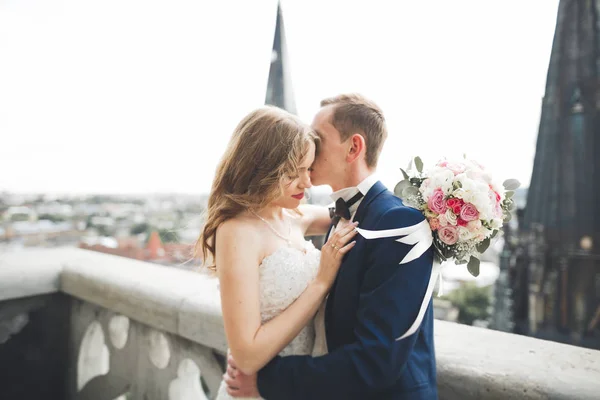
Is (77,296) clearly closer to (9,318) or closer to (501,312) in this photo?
(9,318)

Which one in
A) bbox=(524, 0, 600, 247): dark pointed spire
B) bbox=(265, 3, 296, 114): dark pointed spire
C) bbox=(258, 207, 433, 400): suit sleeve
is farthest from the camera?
bbox=(524, 0, 600, 247): dark pointed spire

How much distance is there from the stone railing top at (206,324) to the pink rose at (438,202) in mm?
511

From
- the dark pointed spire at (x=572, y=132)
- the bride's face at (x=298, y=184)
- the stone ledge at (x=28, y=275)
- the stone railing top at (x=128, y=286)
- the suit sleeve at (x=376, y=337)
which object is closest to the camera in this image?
the suit sleeve at (x=376, y=337)

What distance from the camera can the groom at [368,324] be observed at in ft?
3.61

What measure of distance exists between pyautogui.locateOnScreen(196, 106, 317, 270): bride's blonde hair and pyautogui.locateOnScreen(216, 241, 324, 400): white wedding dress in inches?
8.1

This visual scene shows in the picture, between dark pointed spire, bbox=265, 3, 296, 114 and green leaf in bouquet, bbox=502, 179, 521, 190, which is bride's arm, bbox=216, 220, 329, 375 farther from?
dark pointed spire, bbox=265, 3, 296, 114

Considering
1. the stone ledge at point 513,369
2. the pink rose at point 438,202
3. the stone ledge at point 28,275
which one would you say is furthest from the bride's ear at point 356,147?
the stone ledge at point 28,275

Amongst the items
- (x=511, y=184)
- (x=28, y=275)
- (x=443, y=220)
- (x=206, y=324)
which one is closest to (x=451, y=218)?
(x=443, y=220)

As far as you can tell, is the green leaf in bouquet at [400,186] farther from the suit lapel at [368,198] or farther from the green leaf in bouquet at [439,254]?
the green leaf in bouquet at [439,254]

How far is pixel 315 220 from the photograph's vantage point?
6.22 ft

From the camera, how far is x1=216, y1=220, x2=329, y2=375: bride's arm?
1217 mm

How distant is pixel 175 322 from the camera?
1.90 meters

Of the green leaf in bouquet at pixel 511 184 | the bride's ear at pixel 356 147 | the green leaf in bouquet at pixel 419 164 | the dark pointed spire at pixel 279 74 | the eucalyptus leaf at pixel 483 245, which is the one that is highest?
the dark pointed spire at pixel 279 74

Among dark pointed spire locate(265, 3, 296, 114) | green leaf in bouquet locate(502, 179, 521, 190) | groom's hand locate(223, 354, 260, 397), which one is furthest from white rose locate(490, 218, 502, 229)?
dark pointed spire locate(265, 3, 296, 114)
